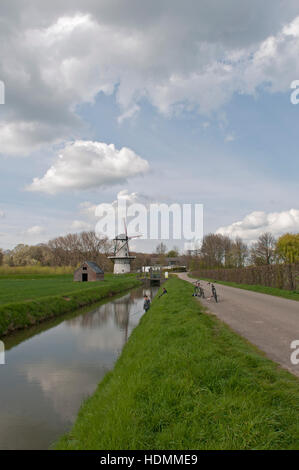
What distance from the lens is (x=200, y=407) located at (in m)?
4.05

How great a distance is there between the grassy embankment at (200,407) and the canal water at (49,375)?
3.49ft

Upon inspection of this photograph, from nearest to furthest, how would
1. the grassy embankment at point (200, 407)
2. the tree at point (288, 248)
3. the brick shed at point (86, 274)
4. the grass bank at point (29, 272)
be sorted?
1. the grassy embankment at point (200, 407)
2. the brick shed at point (86, 274)
3. the tree at point (288, 248)
4. the grass bank at point (29, 272)

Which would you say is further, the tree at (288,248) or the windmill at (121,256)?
the windmill at (121,256)

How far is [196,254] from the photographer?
95000mm

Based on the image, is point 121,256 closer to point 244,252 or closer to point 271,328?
point 244,252

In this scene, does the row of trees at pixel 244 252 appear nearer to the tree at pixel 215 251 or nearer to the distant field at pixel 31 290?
the tree at pixel 215 251

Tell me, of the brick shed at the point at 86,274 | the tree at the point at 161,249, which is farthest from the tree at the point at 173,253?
the brick shed at the point at 86,274

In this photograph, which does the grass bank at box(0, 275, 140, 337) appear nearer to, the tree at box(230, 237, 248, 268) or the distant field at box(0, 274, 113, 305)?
the distant field at box(0, 274, 113, 305)

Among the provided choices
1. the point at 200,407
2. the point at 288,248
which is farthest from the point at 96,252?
the point at 200,407

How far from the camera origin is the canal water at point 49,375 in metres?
5.99

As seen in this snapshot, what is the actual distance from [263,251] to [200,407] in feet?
223

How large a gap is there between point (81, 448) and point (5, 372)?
268 inches

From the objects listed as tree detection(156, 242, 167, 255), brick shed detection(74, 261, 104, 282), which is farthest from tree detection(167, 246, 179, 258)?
brick shed detection(74, 261, 104, 282)
